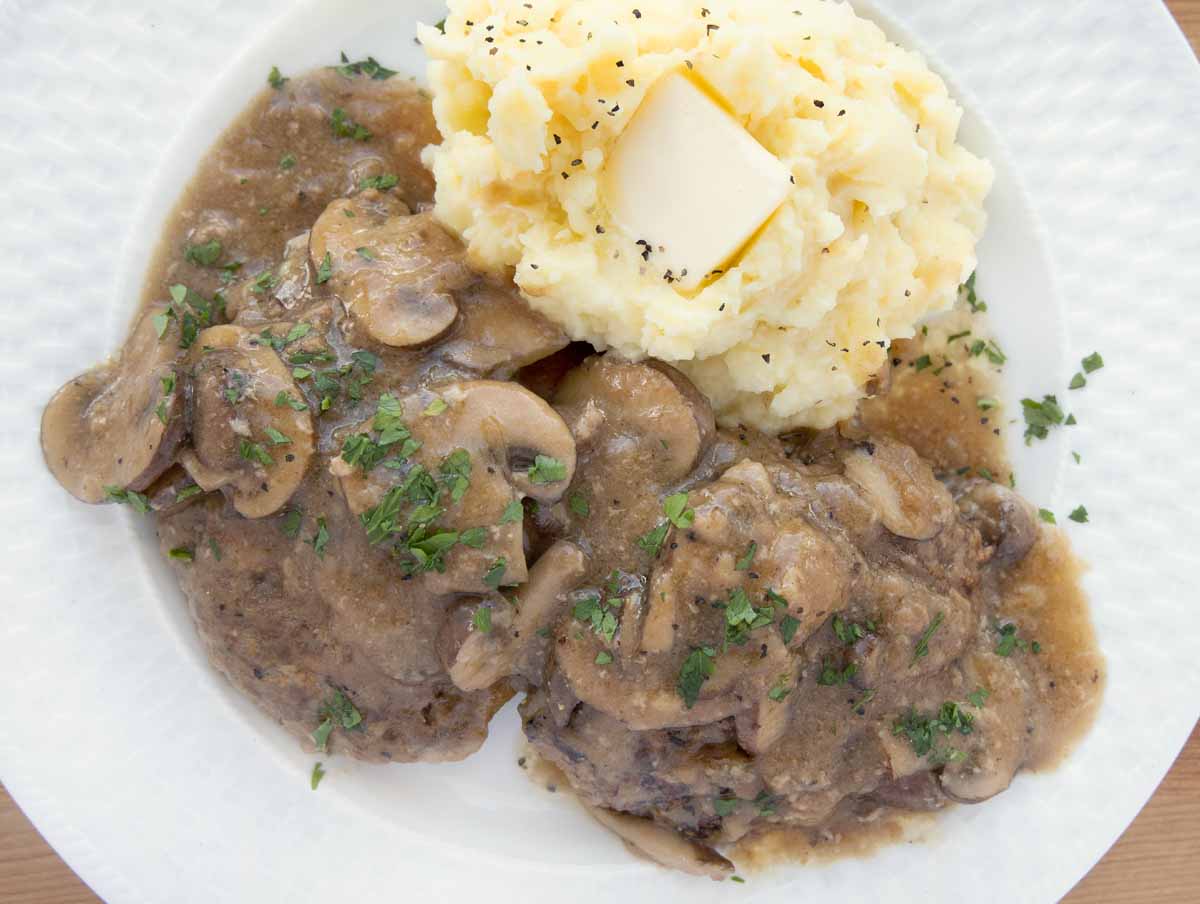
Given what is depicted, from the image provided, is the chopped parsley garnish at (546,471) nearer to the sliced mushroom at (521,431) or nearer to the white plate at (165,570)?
the sliced mushroom at (521,431)

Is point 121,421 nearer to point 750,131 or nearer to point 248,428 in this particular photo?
point 248,428

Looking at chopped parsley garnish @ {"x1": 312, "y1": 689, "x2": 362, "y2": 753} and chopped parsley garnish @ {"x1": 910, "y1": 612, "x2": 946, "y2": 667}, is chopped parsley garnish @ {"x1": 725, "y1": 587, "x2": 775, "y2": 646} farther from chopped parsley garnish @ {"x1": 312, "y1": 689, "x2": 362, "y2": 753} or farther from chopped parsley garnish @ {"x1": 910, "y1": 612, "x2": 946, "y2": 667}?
chopped parsley garnish @ {"x1": 312, "y1": 689, "x2": 362, "y2": 753}

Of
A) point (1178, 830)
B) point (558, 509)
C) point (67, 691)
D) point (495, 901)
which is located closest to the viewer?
point (558, 509)

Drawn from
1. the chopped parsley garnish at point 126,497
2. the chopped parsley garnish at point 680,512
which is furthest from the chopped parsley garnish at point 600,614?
the chopped parsley garnish at point 126,497

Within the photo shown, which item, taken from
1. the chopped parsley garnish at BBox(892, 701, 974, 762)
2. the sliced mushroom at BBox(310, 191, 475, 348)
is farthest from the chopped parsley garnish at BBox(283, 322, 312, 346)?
the chopped parsley garnish at BBox(892, 701, 974, 762)

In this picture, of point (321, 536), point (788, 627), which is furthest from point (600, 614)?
point (321, 536)

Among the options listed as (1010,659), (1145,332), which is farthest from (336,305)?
(1145,332)

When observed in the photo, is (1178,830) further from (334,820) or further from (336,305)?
(336,305)
